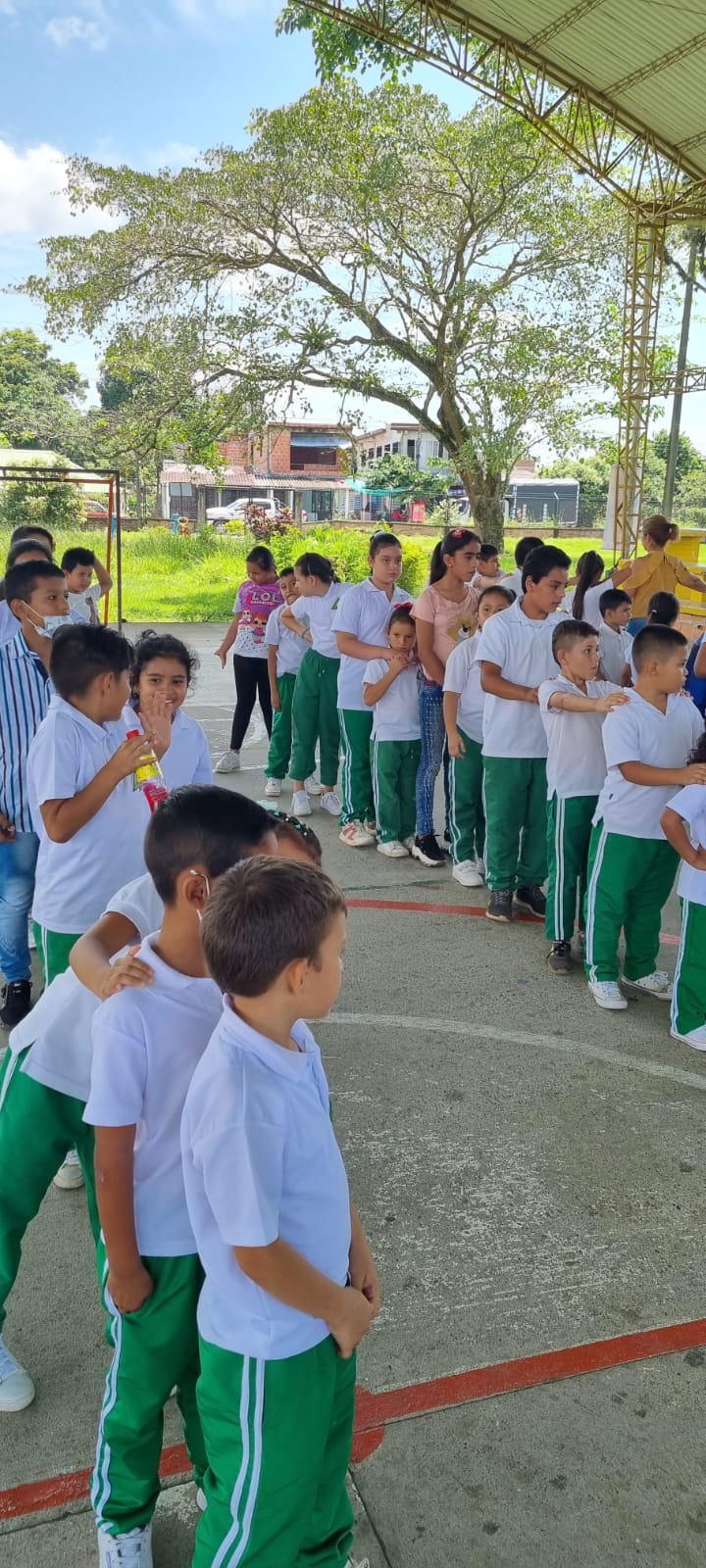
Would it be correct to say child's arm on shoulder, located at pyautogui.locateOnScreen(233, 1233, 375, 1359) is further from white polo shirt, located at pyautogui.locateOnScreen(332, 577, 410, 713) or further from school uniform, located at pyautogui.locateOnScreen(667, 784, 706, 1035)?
white polo shirt, located at pyautogui.locateOnScreen(332, 577, 410, 713)

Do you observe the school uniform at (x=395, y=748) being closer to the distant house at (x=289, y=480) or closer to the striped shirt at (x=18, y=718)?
the striped shirt at (x=18, y=718)

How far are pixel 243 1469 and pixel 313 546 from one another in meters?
19.0

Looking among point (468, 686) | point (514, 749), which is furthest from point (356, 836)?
point (514, 749)

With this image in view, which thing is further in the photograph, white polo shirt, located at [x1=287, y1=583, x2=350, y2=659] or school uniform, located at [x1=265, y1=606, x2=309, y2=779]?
school uniform, located at [x1=265, y1=606, x2=309, y2=779]

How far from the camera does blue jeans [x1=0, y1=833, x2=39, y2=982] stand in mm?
3768

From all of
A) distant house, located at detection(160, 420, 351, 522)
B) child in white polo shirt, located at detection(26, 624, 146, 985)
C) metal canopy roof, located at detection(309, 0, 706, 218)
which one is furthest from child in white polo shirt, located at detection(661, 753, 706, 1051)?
distant house, located at detection(160, 420, 351, 522)

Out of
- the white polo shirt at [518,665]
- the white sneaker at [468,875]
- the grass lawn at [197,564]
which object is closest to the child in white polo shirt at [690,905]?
the white polo shirt at [518,665]

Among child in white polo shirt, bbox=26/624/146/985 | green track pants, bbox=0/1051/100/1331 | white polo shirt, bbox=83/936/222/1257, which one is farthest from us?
child in white polo shirt, bbox=26/624/146/985

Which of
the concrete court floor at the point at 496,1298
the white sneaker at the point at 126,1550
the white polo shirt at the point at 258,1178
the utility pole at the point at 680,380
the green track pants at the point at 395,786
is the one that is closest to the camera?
the white polo shirt at the point at 258,1178

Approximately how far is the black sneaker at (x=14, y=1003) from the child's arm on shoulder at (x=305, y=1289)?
2.54 m

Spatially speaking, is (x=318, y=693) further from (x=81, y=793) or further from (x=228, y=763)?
(x=81, y=793)

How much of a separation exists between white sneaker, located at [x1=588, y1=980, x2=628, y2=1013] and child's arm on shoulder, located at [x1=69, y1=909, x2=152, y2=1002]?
2.50 m

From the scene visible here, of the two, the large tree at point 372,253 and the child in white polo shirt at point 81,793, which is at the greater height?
the large tree at point 372,253

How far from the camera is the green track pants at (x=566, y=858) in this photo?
14.0 feet
